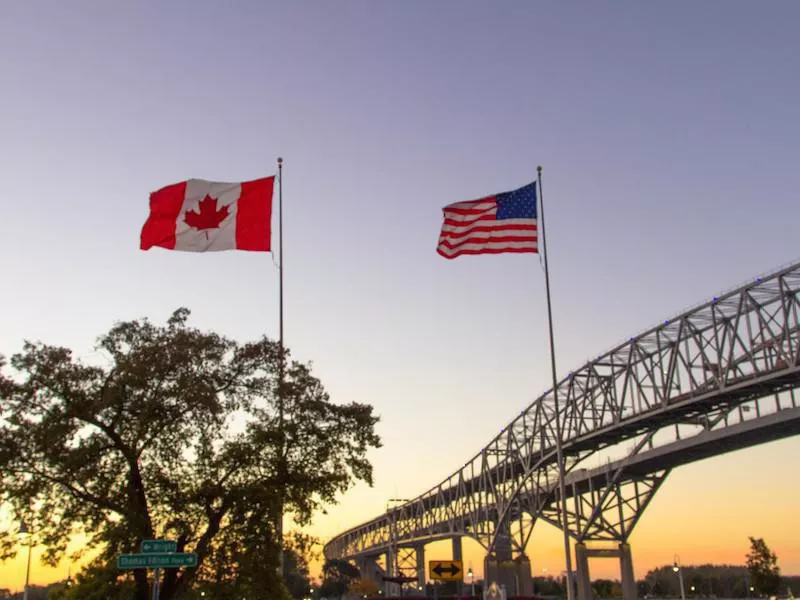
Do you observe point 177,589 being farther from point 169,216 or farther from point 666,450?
point 666,450

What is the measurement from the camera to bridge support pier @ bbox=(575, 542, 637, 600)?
8500cm

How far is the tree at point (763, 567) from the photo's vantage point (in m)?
120

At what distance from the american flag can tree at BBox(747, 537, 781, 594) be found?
338 ft

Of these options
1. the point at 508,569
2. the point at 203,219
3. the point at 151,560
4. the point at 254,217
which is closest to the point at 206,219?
the point at 203,219

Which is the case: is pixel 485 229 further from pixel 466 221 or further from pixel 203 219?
pixel 203 219

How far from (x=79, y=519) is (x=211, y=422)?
571cm

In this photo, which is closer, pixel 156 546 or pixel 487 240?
pixel 156 546

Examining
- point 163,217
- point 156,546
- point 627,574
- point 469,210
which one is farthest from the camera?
point 627,574

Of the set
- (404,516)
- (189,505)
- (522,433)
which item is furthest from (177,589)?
(404,516)

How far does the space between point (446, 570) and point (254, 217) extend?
15.0m

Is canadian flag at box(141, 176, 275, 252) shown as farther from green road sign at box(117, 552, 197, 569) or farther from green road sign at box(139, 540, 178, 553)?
green road sign at box(117, 552, 197, 569)

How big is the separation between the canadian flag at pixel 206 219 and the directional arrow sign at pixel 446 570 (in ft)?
43.9

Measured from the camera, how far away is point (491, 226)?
37.4 meters

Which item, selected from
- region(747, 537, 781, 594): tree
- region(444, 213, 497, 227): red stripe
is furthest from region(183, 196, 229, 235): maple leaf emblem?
region(747, 537, 781, 594): tree
